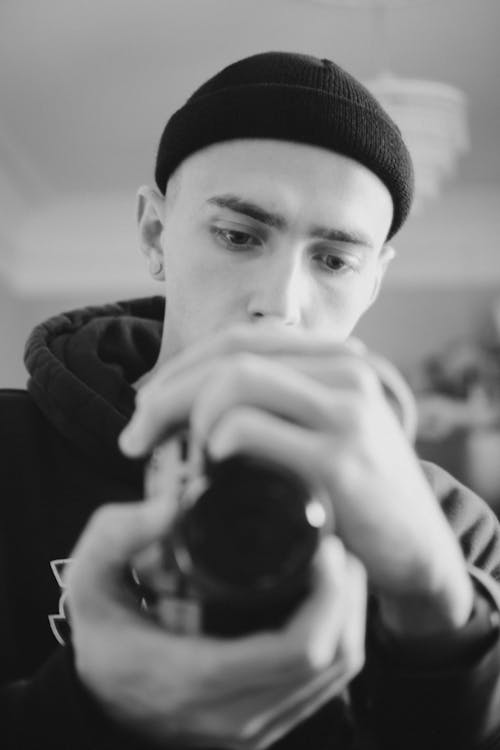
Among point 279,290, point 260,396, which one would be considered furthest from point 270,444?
point 279,290

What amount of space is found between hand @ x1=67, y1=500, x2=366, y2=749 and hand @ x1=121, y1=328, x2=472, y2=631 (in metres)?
0.03

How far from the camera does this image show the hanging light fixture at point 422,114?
1.90m

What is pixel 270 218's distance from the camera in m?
0.80

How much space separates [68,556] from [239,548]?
0.43 metres

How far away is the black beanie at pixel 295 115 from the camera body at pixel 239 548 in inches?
20.4

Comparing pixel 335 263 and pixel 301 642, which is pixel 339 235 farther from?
pixel 301 642

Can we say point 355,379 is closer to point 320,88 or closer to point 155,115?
point 320,88

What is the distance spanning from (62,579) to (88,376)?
22 centimetres

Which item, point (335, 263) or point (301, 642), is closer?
point (301, 642)

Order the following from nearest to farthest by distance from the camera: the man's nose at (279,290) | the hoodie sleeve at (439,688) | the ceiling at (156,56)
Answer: the hoodie sleeve at (439,688) → the man's nose at (279,290) → the ceiling at (156,56)

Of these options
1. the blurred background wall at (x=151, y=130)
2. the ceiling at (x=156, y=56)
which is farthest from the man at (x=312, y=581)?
the ceiling at (x=156, y=56)

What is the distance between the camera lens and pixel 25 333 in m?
3.68

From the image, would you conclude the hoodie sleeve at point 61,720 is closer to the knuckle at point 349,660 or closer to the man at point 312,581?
the man at point 312,581

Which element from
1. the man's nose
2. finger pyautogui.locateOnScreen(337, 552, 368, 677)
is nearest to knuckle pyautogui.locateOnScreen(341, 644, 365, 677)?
finger pyautogui.locateOnScreen(337, 552, 368, 677)
